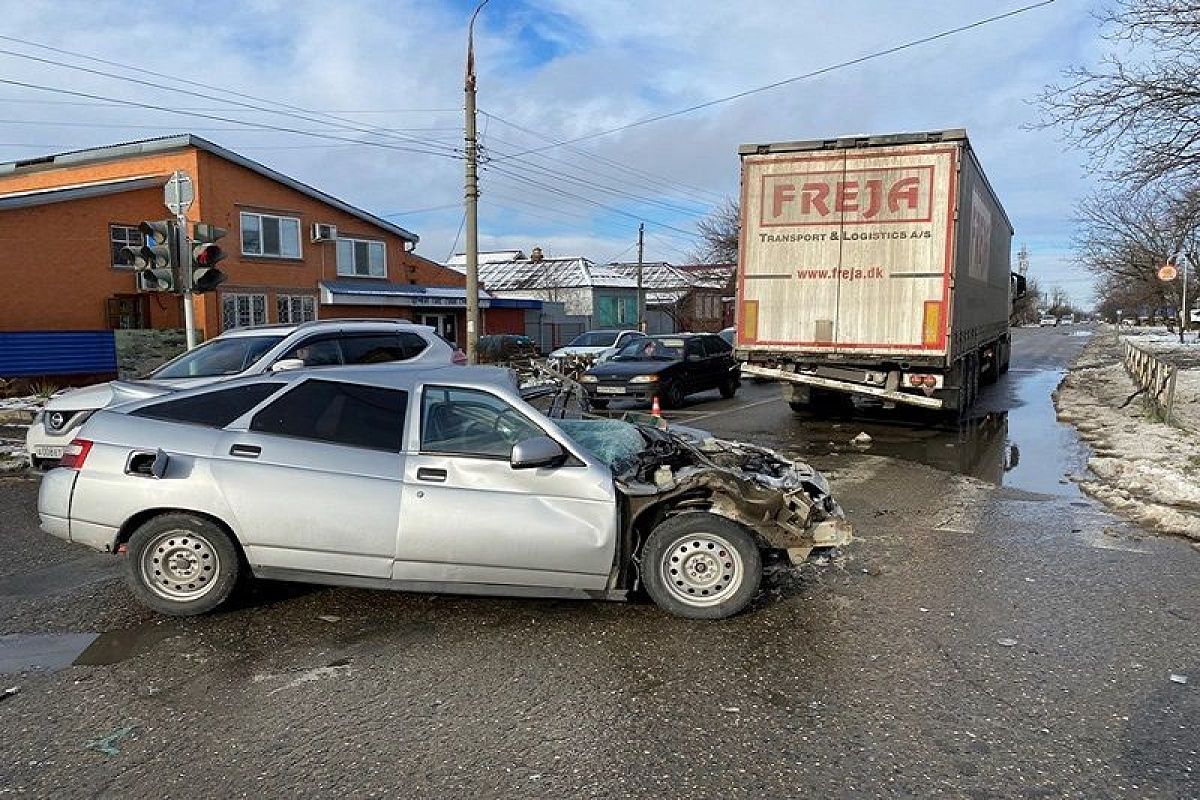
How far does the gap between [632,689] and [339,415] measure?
2.30 meters

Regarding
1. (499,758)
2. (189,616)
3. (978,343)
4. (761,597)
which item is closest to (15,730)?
(189,616)

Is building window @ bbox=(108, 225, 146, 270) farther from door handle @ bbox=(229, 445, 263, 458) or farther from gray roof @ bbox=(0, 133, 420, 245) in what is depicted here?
door handle @ bbox=(229, 445, 263, 458)

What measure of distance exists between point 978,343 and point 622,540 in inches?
496

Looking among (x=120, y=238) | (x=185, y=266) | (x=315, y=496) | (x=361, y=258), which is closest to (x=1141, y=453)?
(x=315, y=496)

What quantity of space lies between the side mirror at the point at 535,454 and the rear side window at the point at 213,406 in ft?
5.09

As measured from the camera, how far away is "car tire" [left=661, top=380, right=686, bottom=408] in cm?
1670

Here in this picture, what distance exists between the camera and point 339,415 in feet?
16.4

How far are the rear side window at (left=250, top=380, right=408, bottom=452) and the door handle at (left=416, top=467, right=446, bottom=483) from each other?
0.67 feet

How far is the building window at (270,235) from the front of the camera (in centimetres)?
2628

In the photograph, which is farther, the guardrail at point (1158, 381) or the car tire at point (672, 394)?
the car tire at point (672, 394)

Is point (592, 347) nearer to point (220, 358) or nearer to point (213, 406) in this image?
point (220, 358)

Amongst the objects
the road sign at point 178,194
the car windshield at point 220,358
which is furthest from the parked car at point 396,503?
the road sign at point 178,194

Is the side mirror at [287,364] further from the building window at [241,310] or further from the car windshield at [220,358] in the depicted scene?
the building window at [241,310]

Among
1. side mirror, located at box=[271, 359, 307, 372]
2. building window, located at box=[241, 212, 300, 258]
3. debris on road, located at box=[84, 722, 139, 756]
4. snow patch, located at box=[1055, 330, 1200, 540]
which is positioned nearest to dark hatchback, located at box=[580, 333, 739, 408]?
snow patch, located at box=[1055, 330, 1200, 540]
